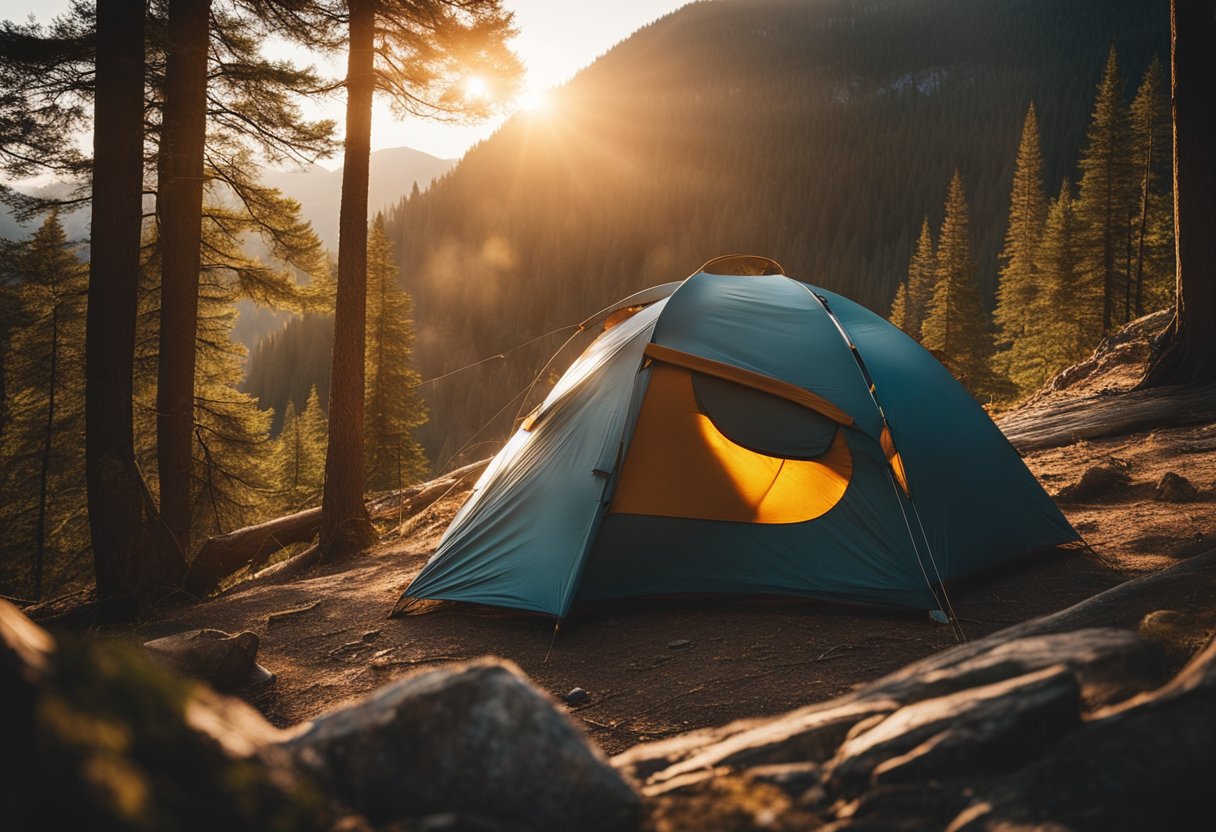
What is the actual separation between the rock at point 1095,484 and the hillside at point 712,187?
5790 cm

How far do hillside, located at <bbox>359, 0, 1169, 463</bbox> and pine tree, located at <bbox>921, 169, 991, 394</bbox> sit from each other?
40990mm

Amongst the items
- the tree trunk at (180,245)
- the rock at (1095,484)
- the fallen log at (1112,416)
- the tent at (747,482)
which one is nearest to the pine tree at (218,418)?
the tree trunk at (180,245)

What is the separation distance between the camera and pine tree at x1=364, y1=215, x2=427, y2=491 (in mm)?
23891

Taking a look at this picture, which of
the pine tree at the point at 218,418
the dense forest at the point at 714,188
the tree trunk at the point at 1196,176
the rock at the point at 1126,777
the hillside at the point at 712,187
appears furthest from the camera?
the hillside at the point at 712,187

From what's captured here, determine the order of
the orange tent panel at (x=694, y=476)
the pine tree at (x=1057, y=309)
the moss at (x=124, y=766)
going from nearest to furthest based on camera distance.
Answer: the moss at (x=124, y=766), the orange tent panel at (x=694, y=476), the pine tree at (x=1057, y=309)

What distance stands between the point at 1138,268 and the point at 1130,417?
23.9 metres

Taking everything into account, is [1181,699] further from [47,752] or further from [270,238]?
[270,238]

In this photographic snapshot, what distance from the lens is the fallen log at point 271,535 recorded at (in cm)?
917

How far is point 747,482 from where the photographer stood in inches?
237

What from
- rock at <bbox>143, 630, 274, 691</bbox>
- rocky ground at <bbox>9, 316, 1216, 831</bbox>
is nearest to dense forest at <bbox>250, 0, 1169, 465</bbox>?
rock at <bbox>143, 630, 274, 691</bbox>

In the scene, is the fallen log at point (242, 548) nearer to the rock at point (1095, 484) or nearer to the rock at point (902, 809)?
the rock at point (902, 809)

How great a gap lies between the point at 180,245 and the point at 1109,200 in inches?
1307

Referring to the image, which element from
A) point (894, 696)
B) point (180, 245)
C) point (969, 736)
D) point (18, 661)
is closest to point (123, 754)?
point (18, 661)

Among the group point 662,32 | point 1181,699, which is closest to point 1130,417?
point 1181,699
